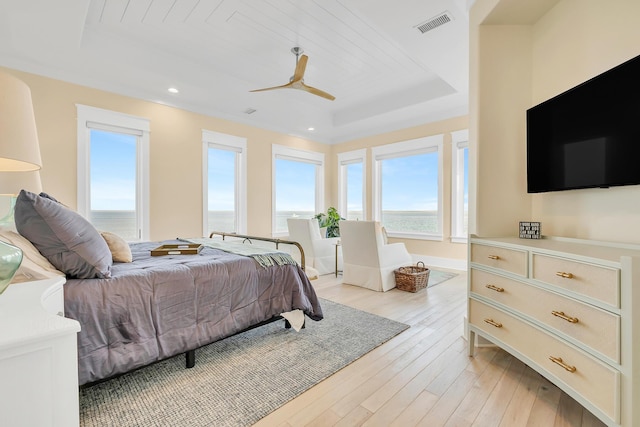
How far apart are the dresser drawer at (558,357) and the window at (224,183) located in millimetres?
4056

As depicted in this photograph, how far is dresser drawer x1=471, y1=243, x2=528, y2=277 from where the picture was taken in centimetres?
170

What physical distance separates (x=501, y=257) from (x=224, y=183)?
4312 mm

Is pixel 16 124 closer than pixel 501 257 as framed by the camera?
Yes

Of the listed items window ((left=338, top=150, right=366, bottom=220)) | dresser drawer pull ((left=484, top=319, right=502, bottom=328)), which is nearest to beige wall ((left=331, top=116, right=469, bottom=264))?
window ((left=338, top=150, right=366, bottom=220))

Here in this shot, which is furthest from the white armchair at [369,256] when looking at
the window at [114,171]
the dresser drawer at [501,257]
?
the window at [114,171]

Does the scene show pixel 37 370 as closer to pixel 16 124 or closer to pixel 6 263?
pixel 6 263

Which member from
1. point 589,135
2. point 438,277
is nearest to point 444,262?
point 438,277

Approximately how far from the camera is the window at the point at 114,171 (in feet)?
11.7

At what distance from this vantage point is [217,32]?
312 cm

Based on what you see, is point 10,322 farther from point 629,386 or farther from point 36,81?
point 36,81

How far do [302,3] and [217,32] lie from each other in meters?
1.05

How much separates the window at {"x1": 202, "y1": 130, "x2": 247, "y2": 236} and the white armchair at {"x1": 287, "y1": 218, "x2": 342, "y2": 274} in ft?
3.54

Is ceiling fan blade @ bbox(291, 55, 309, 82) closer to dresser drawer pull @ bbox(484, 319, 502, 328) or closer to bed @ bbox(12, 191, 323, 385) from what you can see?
bed @ bbox(12, 191, 323, 385)

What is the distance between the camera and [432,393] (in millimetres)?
1659
